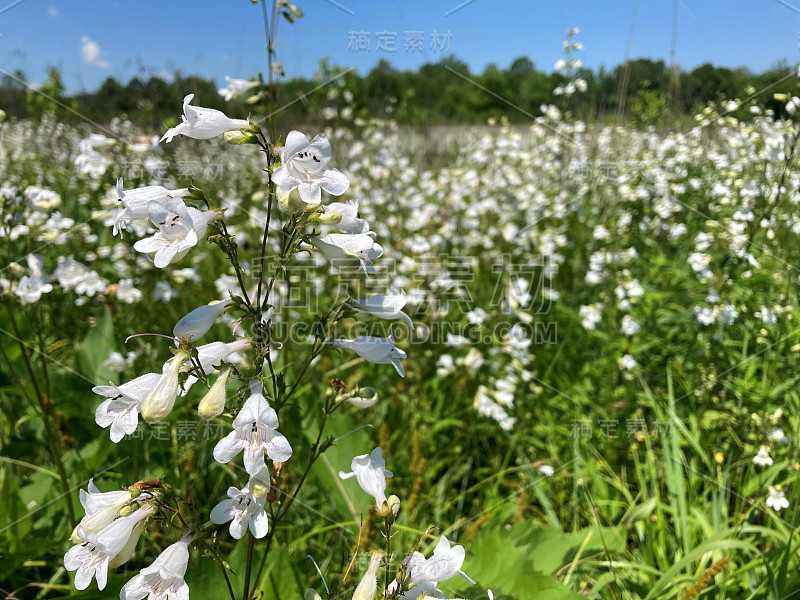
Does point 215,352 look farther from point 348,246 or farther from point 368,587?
point 368,587

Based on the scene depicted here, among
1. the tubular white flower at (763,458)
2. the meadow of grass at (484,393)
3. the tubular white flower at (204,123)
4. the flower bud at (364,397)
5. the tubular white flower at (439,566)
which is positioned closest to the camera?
the tubular white flower at (439,566)

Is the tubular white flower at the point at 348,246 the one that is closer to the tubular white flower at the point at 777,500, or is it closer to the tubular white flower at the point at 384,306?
the tubular white flower at the point at 384,306

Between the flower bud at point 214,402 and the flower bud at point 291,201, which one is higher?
the flower bud at point 291,201

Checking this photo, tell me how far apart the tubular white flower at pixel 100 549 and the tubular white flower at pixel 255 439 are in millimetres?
221

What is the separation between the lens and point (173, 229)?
3.60ft

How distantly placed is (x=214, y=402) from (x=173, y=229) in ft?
1.35

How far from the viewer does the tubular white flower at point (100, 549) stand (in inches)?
38.1

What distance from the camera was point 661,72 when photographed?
20.4 ft

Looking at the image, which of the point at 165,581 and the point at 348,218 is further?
the point at 348,218

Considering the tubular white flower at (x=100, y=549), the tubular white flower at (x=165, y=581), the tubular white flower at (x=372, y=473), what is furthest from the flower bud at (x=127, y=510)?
the tubular white flower at (x=372, y=473)

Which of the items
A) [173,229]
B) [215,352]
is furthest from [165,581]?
[173,229]

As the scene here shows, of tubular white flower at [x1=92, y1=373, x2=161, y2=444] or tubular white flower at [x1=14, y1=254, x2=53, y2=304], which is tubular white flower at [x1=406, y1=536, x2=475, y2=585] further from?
tubular white flower at [x1=14, y1=254, x2=53, y2=304]

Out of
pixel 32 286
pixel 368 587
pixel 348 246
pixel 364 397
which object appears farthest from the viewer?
pixel 32 286

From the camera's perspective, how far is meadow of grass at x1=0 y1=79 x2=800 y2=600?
1.93 m
